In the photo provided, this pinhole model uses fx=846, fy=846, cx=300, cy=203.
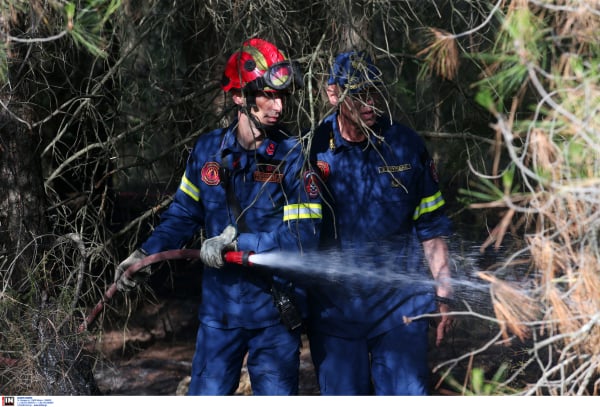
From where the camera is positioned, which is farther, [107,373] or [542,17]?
[107,373]

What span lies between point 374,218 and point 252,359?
2.77ft

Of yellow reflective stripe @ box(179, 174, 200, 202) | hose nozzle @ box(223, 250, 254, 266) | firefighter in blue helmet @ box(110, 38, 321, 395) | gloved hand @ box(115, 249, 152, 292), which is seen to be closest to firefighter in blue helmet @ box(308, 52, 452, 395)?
firefighter in blue helmet @ box(110, 38, 321, 395)

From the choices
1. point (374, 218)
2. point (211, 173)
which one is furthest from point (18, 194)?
point (374, 218)

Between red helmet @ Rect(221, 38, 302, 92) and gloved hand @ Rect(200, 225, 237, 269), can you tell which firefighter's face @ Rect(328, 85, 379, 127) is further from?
gloved hand @ Rect(200, 225, 237, 269)

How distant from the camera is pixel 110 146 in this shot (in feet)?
15.3

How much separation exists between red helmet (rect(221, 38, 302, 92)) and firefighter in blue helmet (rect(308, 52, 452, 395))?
262 mm

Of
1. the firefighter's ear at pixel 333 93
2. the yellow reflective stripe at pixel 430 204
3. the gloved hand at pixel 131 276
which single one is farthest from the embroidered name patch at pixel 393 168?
the gloved hand at pixel 131 276

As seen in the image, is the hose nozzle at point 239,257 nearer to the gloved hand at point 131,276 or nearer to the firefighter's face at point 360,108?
the gloved hand at point 131,276

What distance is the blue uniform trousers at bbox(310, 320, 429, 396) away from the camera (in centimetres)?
385

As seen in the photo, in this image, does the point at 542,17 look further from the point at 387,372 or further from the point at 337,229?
the point at 387,372

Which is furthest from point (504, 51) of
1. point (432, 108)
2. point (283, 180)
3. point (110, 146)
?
point (110, 146)

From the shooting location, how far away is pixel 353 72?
369cm

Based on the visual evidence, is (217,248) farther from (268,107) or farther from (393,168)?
(393,168)

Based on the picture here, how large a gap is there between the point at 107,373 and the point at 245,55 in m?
1.94
